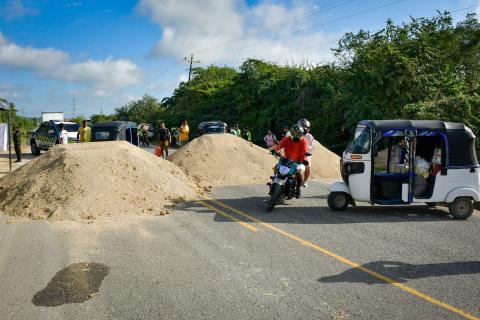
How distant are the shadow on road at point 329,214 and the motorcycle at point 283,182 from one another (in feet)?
0.93

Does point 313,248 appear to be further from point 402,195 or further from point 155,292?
point 402,195

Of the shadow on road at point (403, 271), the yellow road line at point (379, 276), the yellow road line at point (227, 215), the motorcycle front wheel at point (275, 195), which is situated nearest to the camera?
the yellow road line at point (379, 276)

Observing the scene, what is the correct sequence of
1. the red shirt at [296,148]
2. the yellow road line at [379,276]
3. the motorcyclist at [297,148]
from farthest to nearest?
the red shirt at [296,148], the motorcyclist at [297,148], the yellow road line at [379,276]

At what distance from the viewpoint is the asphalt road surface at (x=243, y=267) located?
15.3ft

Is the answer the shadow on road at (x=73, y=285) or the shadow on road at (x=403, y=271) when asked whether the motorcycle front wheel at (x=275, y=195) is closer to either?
the shadow on road at (x=403, y=271)

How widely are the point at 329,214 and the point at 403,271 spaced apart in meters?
3.55

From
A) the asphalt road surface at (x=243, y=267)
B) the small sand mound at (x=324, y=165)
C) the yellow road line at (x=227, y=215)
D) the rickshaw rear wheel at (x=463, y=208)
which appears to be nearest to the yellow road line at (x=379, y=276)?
the asphalt road surface at (x=243, y=267)

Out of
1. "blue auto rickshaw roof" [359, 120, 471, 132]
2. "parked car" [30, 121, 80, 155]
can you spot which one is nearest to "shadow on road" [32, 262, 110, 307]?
"blue auto rickshaw roof" [359, 120, 471, 132]

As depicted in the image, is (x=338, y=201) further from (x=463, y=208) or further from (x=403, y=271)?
(x=403, y=271)

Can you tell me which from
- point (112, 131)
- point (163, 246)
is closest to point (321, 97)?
point (112, 131)

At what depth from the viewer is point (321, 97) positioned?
30125mm

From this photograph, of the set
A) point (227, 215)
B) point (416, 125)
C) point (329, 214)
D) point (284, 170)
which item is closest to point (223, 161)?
point (284, 170)

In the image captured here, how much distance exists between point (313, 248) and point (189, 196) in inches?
206

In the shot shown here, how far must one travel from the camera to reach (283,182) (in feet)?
31.2
